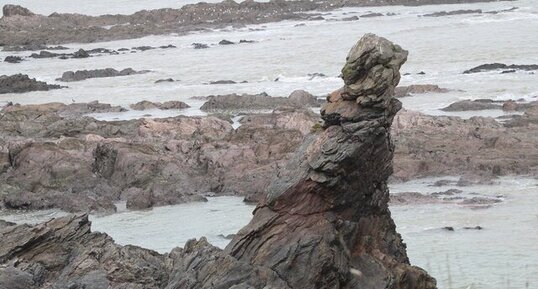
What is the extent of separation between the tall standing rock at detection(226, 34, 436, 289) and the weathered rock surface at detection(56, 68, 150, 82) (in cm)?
3400

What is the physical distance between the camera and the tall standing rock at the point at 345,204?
10555 millimetres

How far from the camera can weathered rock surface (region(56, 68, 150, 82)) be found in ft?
146

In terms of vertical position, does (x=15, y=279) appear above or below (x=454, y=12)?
above

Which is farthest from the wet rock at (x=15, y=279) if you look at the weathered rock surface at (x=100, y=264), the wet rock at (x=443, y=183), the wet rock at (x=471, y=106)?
the wet rock at (x=471, y=106)

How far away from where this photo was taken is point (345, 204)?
36.7 feet

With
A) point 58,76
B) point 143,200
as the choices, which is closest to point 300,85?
point 58,76

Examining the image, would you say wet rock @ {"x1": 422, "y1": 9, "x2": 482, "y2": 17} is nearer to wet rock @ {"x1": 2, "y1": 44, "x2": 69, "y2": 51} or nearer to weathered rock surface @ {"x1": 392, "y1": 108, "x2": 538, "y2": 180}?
wet rock @ {"x1": 2, "y1": 44, "x2": 69, "y2": 51}

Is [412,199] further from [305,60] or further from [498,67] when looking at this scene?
[305,60]

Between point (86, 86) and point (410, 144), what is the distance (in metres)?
21.4

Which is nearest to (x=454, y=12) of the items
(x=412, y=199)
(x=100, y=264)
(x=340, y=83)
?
(x=340, y=83)

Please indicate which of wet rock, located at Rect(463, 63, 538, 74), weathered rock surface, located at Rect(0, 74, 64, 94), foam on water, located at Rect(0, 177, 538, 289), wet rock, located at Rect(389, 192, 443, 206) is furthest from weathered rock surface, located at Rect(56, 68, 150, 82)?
wet rock, located at Rect(389, 192, 443, 206)

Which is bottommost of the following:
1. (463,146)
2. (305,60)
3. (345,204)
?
(305,60)

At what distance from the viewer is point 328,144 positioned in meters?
11.3

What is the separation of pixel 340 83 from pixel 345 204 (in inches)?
1064
